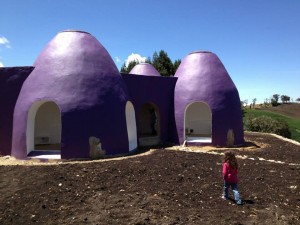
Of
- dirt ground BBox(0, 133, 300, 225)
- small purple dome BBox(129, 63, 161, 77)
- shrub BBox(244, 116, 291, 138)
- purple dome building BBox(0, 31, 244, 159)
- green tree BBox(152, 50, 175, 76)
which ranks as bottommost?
dirt ground BBox(0, 133, 300, 225)

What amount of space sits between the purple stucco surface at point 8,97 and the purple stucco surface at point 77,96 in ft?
1.30

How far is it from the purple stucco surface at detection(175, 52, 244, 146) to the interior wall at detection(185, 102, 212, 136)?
358 cm

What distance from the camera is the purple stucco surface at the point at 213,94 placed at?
14055mm

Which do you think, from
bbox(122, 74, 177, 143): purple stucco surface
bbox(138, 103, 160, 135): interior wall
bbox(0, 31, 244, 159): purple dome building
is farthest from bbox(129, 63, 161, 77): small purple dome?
bbox(0, 31, 244, 159): purple dome building

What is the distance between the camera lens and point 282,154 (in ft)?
39.6

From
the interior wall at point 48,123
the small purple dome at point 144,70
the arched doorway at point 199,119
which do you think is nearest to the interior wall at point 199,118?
the arched doorway at point 199,119

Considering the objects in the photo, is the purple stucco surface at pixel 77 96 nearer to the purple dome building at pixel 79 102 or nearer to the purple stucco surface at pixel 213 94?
the purple dome building at pixel 79 102

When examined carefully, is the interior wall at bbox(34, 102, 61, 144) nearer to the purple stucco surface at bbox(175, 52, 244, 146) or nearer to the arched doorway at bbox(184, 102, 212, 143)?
the purple stucco surface at bbox(175, 52, 244, 146)

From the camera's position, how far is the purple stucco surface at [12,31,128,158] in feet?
33.8

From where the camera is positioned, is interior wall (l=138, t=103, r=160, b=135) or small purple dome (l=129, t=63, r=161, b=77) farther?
small purple dome (l=129, t=63, r=161, b=77)

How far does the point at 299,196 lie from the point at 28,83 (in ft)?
31.5

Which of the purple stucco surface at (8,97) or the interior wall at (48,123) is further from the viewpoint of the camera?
the interior wall at (48,123)

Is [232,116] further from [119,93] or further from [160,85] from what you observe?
[119,93]

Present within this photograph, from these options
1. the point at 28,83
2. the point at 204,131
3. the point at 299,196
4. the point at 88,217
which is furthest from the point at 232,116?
the point at 88,217
